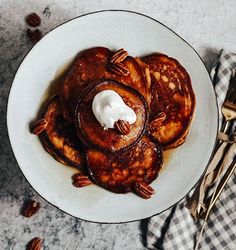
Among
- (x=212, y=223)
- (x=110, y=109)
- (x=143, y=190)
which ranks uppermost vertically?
(x=110, y=109)

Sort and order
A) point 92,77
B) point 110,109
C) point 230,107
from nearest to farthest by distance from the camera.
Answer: point 110,109 → point 92,77 → point 230,107

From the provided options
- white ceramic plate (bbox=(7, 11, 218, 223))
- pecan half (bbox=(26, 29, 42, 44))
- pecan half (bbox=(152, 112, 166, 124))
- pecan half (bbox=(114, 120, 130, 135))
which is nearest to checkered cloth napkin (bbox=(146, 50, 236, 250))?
white ceramic plate (bbox=(7, 11, 218, 223))

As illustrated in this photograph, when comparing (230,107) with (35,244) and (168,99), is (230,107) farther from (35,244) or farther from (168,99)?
(35,244)

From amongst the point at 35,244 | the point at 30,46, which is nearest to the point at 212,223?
the point at 35,244

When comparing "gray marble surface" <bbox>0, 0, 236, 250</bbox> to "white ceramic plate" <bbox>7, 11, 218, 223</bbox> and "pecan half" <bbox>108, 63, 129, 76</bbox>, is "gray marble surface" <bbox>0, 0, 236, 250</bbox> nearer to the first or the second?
"white ceramic plate" <bbox>7, 11, 218, 223</bbox>

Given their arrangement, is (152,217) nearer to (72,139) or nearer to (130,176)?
(130,176)

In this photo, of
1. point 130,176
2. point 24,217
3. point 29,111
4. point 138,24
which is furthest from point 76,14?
point 24,217
